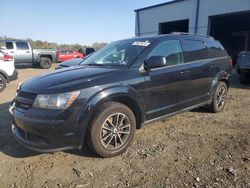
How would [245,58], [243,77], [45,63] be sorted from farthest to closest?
[45,63] < [243,77] < [245,58]

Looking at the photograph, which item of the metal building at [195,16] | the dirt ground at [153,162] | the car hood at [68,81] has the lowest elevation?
the dirt ground at [153,162]

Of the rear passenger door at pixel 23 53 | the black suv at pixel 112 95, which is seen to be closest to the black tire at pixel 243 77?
the black suv at pixel 112 95

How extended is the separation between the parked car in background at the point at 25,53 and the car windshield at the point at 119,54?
47.7ft

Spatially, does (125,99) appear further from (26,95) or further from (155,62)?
(26,95)

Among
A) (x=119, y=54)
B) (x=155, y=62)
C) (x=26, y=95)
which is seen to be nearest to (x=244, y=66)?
(x=119, y=54)

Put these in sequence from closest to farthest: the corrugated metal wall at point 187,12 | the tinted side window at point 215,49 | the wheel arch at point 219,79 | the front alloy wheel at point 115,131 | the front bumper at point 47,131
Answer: the front bumper at point 47,131 < the front alloy wheel at point 115,131 < the wheel arch at point 219,79 < the tinted side window at point 215,49 < the corrugated metal wall at point 187,12

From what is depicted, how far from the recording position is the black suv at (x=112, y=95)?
349 centimetres

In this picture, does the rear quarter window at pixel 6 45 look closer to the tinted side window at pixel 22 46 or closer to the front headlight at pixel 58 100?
the tinted side window at pixel 22 46

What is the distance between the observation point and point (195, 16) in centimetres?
2114

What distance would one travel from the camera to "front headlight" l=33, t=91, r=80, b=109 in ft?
11.4

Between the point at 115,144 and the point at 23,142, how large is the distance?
128cm

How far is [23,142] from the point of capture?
145 inches

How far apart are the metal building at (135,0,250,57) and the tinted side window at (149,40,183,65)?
14813 mm

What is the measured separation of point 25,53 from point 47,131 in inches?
655
